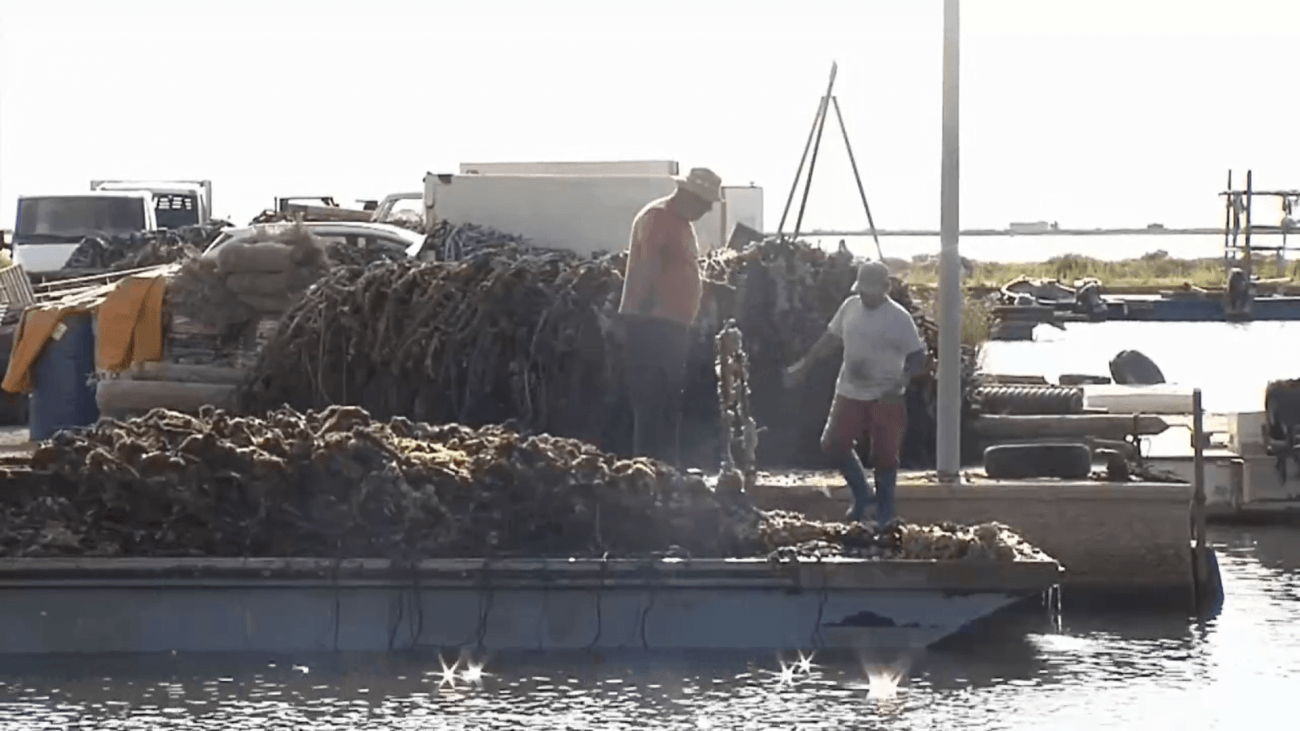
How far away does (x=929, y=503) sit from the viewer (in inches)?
586

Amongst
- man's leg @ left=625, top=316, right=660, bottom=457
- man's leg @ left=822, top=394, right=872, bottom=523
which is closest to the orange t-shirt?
man's leg @ left=625, top=316, right=660, bottom=457

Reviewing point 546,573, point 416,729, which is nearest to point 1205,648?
point 546,573

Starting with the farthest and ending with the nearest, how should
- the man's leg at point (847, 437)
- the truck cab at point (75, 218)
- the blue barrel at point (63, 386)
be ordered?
the truck cab at point (75, 218), the blue barrel at point (63, 386), the man's leg at point (847, 437)

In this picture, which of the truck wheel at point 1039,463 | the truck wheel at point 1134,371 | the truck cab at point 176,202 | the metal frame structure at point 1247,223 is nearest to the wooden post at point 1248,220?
the metal frame structure at point 1247,223

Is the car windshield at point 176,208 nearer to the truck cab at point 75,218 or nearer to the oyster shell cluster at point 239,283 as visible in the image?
the truck cab at point 75,218

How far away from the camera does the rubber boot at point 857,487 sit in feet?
47.1

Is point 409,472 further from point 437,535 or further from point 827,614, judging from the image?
point 827,614

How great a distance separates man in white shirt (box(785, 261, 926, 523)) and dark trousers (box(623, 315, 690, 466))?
99 centimetres

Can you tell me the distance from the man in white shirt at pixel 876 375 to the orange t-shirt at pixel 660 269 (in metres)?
0.93

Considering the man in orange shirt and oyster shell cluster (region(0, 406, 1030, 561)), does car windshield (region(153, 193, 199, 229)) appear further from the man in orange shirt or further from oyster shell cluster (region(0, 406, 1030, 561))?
oyster shell cluster (region(0, 406, 1030, 561))

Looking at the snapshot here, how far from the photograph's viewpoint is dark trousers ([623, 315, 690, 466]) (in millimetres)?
14477

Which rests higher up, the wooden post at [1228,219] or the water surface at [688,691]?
the wooden post at [1228,219]

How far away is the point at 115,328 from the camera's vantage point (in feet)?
62.7

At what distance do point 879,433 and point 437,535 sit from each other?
8.62ft
